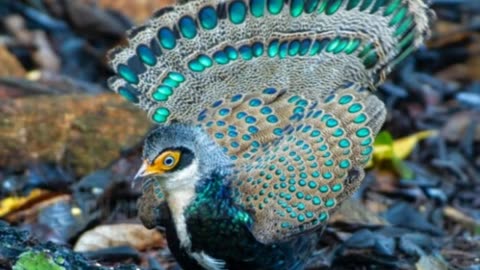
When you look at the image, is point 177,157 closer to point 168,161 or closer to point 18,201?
point 168,161

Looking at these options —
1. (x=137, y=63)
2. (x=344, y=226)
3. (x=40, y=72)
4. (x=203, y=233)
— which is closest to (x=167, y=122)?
(x=137, y=63)

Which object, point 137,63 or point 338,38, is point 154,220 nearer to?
point 137,63

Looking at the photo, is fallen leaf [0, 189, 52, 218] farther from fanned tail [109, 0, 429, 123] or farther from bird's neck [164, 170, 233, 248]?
bird's neck [164, 170, 233, 248]

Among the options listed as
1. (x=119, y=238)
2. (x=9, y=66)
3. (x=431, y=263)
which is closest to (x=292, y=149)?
(x=431, y=263)

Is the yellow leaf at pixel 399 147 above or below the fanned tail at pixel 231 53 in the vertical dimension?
below

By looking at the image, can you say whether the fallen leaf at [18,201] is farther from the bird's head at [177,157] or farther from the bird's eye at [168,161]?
the bird's eye at [168,161]

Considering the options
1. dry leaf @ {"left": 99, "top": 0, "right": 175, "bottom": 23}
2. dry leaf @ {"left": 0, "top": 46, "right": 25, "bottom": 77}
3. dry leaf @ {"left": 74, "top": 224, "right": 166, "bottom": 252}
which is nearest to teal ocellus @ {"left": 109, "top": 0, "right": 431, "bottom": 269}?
dry leaf @ {"left": 74, "top": 224, "right": 166, "bottom": 252}

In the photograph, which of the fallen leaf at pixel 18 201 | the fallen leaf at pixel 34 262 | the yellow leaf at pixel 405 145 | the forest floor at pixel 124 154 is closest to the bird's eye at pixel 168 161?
the forest floor at pixel 124 154

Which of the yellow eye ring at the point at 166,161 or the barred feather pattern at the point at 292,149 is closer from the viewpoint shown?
the yellow eye ring at the point at 166,161
